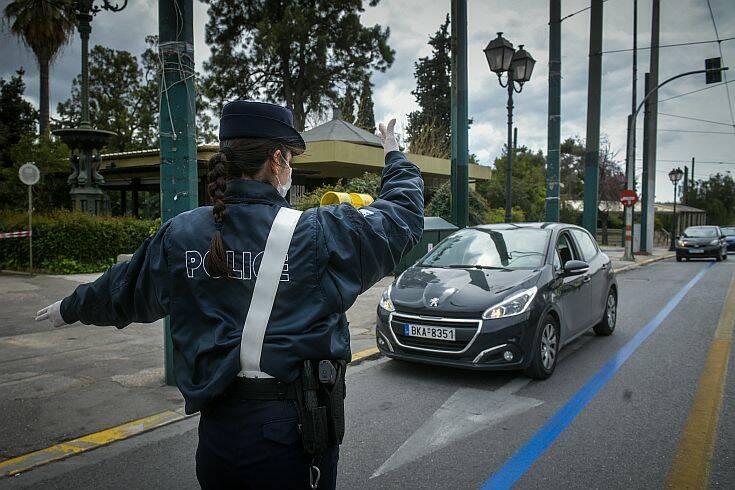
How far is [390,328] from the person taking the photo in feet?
17.7

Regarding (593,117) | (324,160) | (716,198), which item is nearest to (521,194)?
(593,117)

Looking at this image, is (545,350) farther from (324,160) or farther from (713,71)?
(713,71)

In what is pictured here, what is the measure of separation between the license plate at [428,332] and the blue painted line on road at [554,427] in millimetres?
1155

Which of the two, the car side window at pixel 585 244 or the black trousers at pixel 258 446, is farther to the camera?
the car side window at pixel 585 244

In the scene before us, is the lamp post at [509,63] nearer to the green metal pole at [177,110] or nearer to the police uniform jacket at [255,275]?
the green metal pole at [177,110]

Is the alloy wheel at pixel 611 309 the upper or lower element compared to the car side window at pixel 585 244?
lower

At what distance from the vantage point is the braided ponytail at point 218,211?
1.59m

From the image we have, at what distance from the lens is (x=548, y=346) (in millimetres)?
5395

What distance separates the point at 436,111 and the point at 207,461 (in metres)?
42.4

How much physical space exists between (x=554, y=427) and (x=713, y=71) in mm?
16672

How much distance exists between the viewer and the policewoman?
1592mm

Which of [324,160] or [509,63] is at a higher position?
[509,63]

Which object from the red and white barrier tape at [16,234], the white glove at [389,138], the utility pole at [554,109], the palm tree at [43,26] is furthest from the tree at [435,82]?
the white glove at [389,138]

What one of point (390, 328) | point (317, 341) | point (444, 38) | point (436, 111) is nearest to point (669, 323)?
point (390, 328)
